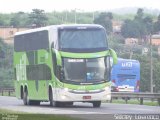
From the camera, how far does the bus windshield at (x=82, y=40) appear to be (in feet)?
112

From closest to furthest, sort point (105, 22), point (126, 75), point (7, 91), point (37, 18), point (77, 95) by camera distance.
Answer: point (77, 95), point (126, 75), point (7, 91), point (37, 18), point (105, 22)

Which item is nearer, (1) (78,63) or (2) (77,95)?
(2) (77,95)

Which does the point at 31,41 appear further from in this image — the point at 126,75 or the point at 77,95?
the point at 126,75

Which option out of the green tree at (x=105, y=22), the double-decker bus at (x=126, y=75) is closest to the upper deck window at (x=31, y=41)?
the double-decker bus at (x=126, y=75)

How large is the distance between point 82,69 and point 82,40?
1243mm

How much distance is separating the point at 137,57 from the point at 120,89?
28.3m

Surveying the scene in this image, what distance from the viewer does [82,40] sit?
3422 centimetres

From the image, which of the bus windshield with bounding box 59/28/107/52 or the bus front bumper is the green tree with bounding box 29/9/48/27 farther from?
the bus front bumper

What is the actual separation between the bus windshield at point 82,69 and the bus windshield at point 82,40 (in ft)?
1.56

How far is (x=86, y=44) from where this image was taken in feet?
112

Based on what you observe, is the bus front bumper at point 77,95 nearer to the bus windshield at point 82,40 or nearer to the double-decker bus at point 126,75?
the bus windshield at point 82,40

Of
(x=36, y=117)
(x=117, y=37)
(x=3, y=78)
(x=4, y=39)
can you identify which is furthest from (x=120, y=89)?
(x=117, y=37)

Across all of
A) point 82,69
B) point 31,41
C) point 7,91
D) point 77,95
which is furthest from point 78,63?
point 7,91

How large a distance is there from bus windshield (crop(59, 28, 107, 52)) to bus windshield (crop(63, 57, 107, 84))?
475 millimetres
